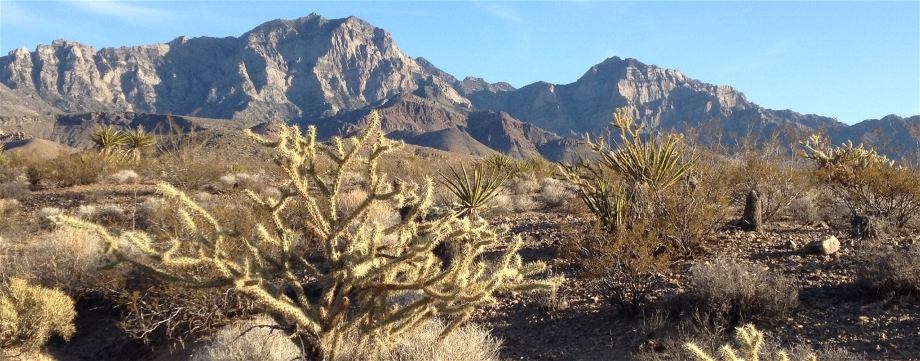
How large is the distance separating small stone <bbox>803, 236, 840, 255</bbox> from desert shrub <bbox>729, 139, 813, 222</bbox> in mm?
2391

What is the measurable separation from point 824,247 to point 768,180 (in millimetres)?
3822

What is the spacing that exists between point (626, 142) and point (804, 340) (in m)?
5.17

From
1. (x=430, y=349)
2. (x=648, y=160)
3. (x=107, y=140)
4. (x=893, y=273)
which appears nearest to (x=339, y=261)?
(x=430, y=349)

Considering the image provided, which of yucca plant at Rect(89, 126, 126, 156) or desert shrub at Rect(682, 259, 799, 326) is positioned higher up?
yucca plant at Rect(89, 126, 126, 156)

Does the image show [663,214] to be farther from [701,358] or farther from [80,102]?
[80,102]

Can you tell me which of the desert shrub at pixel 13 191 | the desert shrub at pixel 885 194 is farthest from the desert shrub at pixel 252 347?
the desert shrub at pixel 13 191

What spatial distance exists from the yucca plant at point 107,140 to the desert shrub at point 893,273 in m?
23.3

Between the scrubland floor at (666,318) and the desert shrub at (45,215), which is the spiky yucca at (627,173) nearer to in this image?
the scrubland floor at (666,318)

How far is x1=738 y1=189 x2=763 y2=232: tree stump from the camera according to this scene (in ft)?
30.1

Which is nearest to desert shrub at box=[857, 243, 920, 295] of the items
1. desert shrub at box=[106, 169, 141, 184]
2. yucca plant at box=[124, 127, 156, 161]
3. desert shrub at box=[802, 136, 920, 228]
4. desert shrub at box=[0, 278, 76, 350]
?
desert shrub at box=[802, 136, 920, 228]

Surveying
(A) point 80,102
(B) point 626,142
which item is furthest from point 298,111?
(B) point 626,142

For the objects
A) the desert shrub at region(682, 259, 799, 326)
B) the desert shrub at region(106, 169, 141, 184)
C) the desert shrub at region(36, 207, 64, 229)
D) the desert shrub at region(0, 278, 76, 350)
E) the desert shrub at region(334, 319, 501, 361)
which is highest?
the desert shrub at region(682, 259, 799, 326)

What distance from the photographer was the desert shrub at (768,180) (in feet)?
34.6

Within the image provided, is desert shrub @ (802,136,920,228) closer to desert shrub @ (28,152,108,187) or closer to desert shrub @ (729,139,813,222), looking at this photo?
desert shrub @ (729,139,813,222)
